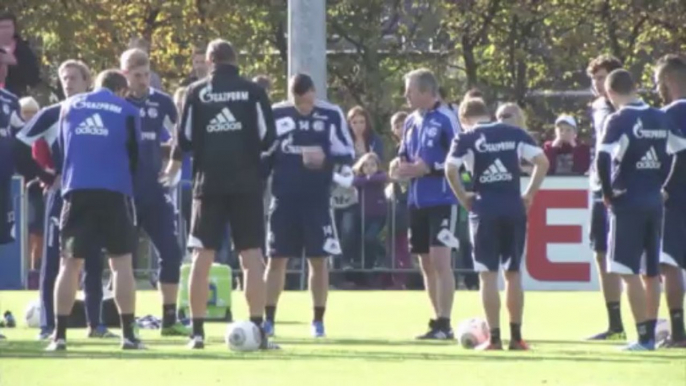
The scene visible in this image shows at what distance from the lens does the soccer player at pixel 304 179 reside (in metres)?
18.3

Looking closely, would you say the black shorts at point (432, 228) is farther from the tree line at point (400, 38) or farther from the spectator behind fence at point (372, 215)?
the tree line at point (400, 38)

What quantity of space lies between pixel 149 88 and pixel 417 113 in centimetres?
219

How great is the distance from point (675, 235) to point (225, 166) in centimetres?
341

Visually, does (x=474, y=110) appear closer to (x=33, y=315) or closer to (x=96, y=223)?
(x=96, y=223)

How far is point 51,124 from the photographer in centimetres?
1645

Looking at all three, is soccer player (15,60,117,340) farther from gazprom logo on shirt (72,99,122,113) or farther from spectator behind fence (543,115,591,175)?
spectator behind fence (543,115,591,175)

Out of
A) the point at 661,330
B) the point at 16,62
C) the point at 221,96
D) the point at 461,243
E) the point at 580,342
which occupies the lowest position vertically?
the point at 580,342

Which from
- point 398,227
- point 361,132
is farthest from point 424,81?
point 398,227

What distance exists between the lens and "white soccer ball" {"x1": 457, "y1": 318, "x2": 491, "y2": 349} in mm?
16906

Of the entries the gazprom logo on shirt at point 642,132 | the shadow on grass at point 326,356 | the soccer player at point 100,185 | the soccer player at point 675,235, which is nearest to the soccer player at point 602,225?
the soccer player at point 675,235

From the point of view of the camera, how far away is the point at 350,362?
15258mm

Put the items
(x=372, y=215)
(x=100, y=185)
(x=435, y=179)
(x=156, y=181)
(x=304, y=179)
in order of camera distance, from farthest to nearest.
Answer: (x=372, y=215), (x=435, y=179), (x=304, y=179), (x=156, y=181), (x=100, y=185)

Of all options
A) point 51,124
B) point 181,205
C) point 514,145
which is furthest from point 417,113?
point 181,205

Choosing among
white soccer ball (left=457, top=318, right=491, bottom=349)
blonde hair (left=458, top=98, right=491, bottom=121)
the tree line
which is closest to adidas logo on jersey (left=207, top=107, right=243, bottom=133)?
blonde hair (left=458, top=98, right=491, bottom=121)
